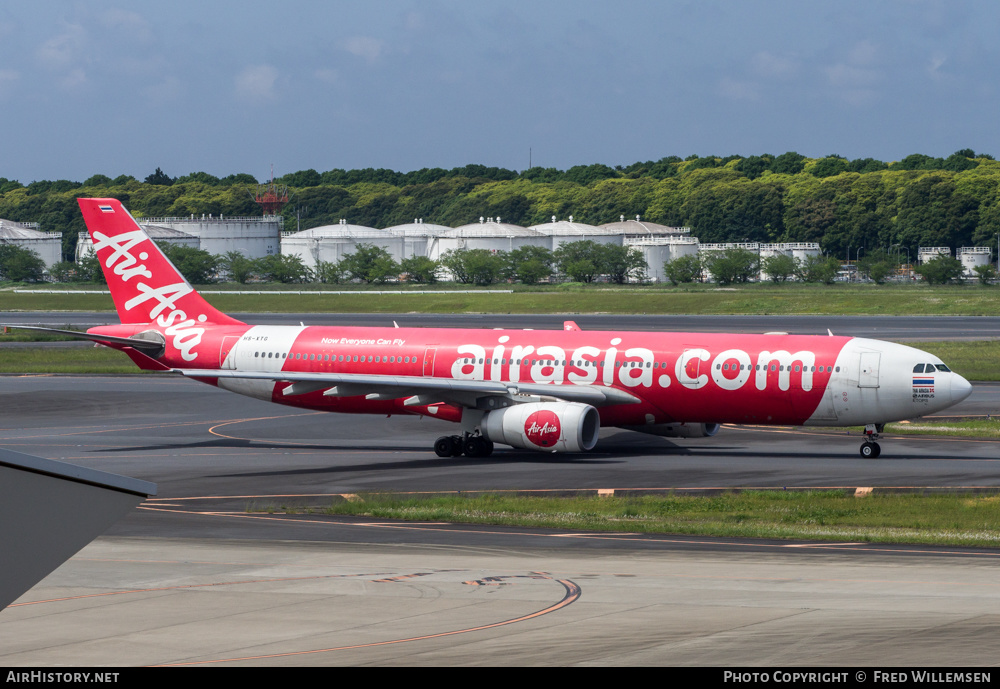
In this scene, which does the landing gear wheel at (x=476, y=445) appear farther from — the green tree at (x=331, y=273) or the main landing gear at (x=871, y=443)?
the green tree at (x=331, y=273)

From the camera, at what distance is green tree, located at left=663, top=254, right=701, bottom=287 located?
174 m

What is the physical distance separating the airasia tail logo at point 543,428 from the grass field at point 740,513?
6218mm

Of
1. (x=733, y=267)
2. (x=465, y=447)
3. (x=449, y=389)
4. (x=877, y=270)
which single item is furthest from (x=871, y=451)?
(x=877, y=270)

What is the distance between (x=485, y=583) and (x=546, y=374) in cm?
2188

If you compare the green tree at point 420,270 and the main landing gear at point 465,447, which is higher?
the green tree at point 420,270

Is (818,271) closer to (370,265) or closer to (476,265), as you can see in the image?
(476,265)

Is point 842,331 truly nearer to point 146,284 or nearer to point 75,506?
point 146,284

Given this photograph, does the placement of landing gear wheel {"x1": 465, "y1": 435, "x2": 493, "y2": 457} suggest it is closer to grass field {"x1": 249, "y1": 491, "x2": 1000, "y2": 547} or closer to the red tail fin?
grass field {"x1": 249, "y1": 491, "x2": 1000, "y2": 547}

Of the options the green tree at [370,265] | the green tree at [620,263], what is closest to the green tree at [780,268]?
the green tree at [620,263]

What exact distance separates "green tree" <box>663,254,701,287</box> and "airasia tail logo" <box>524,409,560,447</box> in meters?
134

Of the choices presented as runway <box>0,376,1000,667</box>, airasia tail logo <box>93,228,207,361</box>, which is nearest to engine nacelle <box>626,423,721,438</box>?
runway <box>0,376,1000,667</box>

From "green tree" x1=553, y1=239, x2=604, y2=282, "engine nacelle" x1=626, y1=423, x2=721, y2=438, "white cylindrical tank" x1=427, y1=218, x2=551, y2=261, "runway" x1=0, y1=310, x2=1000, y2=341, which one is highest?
"white cylindrical tank" x1=427, y1=218, x2=551, y2=261

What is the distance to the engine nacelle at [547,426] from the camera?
3988 cm

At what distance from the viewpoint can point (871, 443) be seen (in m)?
41.0
